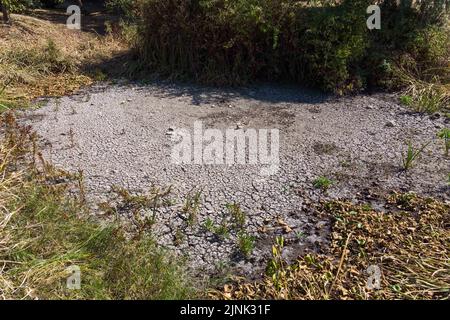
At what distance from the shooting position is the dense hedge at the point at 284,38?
5031 millimetres

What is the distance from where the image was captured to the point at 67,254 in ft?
8.03

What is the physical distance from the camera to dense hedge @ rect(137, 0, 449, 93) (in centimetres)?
503

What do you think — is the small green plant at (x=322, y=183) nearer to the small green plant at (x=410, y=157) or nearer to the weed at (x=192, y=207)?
the small green plant at (x=410, y=157)

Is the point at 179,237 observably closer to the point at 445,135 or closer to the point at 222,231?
the point at 222,231

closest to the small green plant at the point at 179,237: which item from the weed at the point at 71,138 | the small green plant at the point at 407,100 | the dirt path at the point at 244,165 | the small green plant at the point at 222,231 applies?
the dirt path at the point at 244,165

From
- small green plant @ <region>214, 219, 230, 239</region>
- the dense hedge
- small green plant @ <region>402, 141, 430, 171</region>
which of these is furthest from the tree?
small green plant @ <region>402, 141, 430, 171</region>

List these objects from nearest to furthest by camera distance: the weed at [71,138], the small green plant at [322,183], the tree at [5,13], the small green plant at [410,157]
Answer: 1. the small green plant at [322,183]
2. the small green plant at [410,157]
3. the weed at [71,138]
4. the tree at [5,13]

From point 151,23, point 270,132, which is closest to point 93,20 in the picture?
point 151,23

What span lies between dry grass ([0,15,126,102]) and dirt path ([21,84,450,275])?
523 millimetres

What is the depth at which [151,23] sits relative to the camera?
5676 millimetres

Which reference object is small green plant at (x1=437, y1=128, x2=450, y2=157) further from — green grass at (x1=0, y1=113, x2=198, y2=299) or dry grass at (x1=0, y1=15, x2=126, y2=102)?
dry grass at (x1=0, y1=15, x2=126, y2=102)

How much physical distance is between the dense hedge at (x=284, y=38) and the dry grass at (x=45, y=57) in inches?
48.7

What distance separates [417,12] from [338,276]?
4.56 metres

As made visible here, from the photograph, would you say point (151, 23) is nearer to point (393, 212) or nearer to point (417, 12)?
point (417, 12)
